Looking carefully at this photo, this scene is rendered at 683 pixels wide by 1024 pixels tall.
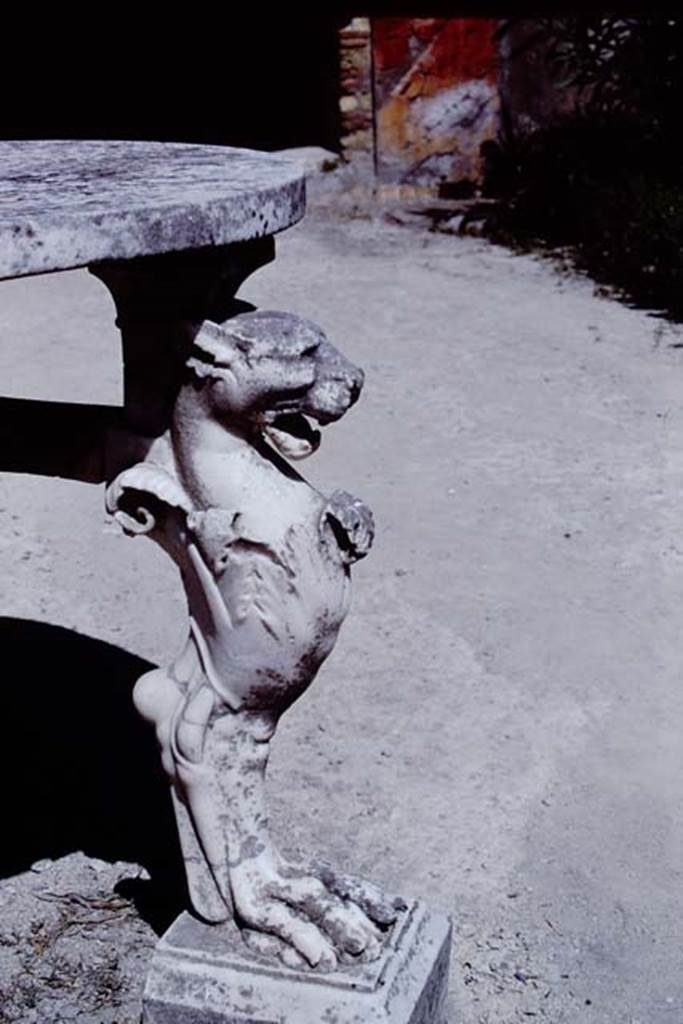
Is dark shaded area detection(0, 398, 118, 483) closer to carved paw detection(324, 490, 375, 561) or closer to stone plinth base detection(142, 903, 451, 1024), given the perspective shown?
carved paw detection(324, 490, 375, 561)

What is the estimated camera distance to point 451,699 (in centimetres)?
359

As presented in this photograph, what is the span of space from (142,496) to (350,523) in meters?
0.30

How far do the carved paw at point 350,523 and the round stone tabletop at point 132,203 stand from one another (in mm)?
382

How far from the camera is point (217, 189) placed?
2168mm

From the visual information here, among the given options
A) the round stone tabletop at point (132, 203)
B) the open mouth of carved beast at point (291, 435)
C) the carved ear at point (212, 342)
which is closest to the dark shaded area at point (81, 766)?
the open mouth of carved beast at point (291, 435)

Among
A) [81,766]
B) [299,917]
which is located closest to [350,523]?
[299,917]

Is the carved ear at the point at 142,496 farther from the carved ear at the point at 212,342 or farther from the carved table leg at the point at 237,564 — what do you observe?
the carved ear at the point at 212,342

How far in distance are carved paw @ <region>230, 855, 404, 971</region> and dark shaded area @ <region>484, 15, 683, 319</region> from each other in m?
5.04

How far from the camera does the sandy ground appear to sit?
110 inches

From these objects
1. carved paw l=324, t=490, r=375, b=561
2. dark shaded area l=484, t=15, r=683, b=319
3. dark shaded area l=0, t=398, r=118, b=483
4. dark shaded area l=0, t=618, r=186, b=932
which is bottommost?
dark shaded area l=0, t=618, r=186, b=932

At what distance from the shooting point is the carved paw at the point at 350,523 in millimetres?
2254

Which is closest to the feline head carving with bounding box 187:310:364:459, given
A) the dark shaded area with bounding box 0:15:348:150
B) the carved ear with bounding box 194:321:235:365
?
the carved ear with bounding box 194:321:235:365

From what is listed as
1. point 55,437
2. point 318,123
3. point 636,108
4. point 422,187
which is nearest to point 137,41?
→ point 318,123

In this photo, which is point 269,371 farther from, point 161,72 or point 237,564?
point 161,72
